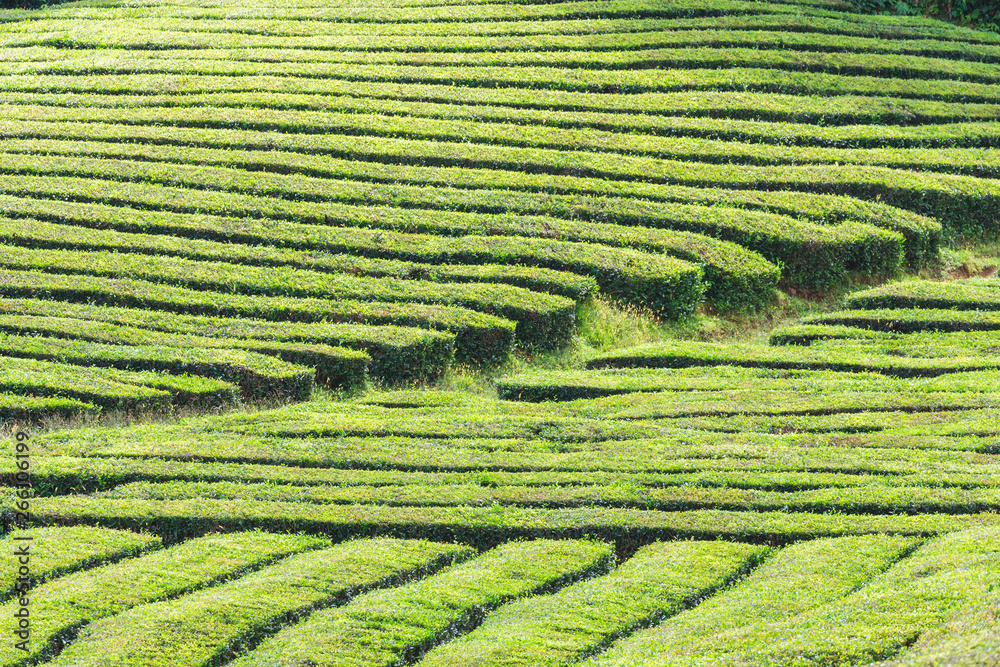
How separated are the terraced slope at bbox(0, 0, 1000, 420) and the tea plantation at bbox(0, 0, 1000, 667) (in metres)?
0.14

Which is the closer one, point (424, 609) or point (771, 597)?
point (771, 597)

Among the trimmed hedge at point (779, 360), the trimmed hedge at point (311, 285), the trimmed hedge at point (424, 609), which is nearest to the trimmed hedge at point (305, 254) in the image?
the trimmed hedge at point (311, 285)

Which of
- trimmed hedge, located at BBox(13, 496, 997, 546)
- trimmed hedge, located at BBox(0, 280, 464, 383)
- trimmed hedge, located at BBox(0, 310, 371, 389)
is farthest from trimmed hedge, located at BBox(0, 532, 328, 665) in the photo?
trimmed hedge, located at BBox(0, 280, 464, 383)

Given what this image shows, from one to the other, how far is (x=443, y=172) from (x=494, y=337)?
9102 mm

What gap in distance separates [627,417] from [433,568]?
734 centimetres

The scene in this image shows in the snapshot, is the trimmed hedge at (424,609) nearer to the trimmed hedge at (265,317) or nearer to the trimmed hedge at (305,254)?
the trimmed hedge at (265,317)

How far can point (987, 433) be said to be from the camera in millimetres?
23172

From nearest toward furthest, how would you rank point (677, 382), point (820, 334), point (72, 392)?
point (72, 392) → point (677, 382) → point (820, 334)

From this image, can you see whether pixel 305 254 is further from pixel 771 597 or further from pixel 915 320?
pixel 771 597

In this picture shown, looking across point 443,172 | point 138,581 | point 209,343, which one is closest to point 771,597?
point 138,581

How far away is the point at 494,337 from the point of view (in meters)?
29.4

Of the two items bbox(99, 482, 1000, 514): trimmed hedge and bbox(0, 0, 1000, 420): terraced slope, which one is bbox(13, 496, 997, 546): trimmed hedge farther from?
bbox(0, 0, 1000, 420): terraced slope

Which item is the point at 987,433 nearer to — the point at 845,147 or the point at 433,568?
the point at 433,568

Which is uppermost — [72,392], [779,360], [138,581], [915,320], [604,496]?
[915,320]
